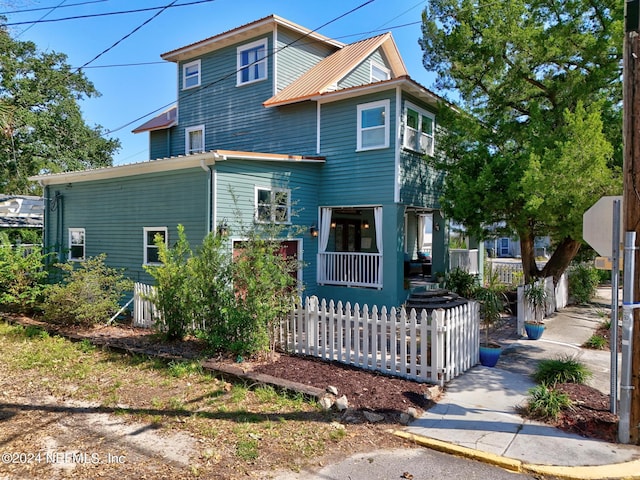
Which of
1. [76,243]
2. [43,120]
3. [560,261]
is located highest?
[43,120]

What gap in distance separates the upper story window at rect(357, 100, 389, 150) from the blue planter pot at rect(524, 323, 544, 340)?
5954 millimetres

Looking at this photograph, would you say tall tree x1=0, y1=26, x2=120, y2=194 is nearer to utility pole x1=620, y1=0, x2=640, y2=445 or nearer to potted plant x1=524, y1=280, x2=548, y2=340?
potted plant x1=524, y1=280, x2=548, y2=340

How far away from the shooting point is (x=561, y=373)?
6.29 metres

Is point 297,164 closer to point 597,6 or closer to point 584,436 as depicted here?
point 597,6

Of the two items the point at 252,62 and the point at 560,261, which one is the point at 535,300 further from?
the point at 252,62

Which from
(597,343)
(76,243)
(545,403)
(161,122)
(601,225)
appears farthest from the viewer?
(161,122)

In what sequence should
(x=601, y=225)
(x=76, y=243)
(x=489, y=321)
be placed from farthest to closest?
1. (x=76, y=243)
2. (x=489, y=321)
3. (x=601, y=225)

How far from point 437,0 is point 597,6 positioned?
3.83 metres

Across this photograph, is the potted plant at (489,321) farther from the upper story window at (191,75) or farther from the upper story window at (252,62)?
the upper story window at (191,75)

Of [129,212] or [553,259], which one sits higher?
[129,212]

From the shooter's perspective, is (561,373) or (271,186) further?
(271,186)

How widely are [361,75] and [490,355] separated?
11.3 metres

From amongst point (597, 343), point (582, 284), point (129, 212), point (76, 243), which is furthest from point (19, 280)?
point (582, 284)

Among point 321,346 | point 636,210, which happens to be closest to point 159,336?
point 321,346
